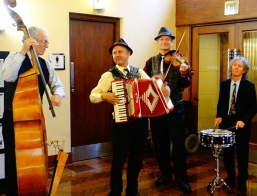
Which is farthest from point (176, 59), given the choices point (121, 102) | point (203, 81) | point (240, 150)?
point (203, 81)

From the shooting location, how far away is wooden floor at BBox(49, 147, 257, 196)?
356 cm

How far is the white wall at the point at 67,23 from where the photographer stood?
4102mm

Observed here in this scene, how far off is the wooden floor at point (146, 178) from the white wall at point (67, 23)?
1.39ft

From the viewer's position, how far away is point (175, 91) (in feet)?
11.8

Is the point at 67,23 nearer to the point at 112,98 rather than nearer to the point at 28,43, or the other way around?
the point at 112,98

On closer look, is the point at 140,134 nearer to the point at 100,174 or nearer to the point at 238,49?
the point at 100,174

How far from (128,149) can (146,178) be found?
0.93 m

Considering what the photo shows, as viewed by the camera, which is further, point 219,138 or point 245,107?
point 245,107

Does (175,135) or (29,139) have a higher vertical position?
(29,139)

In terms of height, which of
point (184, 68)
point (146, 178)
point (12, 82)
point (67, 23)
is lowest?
point (146, 178)

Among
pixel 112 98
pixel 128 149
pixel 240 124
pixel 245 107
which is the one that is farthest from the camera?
pixel 245 107

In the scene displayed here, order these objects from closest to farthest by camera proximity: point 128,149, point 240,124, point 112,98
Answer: point 112,98 < point 128,149 < point 240,124

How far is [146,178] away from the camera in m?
3.99

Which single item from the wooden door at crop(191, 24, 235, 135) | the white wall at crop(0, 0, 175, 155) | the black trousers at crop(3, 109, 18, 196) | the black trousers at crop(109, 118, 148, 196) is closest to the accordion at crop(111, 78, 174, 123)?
the black trousers at crop(109, 118, 148, 196)
